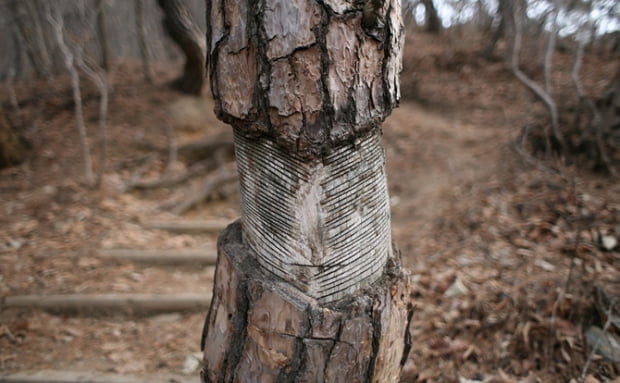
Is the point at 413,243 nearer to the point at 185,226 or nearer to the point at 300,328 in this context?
the point at 185,226

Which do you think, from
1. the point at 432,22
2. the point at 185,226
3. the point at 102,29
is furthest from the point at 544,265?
the point at 432,22

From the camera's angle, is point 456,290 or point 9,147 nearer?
point 456,290

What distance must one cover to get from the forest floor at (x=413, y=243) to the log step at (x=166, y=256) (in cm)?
7

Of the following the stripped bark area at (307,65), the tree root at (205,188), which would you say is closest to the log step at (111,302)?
the tree root at (205,188)

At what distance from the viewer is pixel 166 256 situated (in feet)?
13.4

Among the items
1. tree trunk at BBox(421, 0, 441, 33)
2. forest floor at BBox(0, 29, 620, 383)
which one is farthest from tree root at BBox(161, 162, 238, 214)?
tree trunk at BBox(421, 0, 441, 33)

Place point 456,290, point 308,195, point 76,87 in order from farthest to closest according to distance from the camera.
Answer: point 76,87
point 456,290
point 308,195

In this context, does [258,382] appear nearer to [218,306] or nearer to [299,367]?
[299,367]

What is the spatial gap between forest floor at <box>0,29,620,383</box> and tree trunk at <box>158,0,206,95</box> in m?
0.29

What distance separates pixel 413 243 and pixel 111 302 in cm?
269

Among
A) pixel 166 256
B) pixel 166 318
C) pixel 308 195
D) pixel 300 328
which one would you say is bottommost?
pixel 166 318

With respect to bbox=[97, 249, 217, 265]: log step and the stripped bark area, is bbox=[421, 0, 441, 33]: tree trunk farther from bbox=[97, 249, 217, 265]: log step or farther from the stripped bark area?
the stripped bark area

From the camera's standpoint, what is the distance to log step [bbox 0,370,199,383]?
9.01 feet

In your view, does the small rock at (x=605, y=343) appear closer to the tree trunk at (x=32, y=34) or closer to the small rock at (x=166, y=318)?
the small rock at (x=166, y=318)
